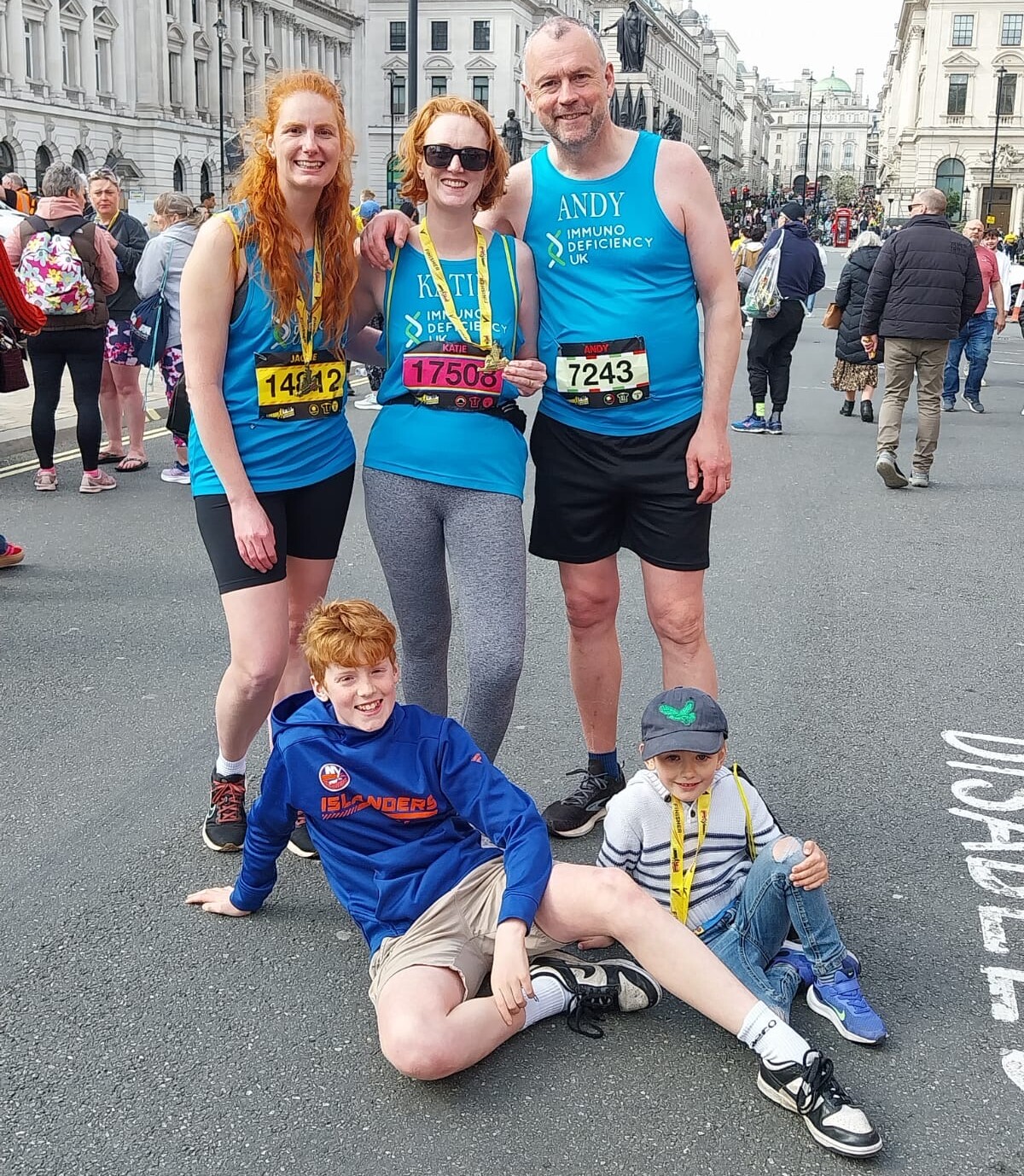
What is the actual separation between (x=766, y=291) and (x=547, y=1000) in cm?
976

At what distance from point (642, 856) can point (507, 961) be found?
541 millimetres

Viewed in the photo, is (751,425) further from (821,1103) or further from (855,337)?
(821,1103)

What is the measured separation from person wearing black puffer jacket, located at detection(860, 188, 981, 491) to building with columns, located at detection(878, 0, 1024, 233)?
8408 centimetres

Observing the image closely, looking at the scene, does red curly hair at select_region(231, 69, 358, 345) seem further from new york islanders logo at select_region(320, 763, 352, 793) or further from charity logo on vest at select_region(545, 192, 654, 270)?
new york islanders logo at select_region(320, 763, 352, 793)

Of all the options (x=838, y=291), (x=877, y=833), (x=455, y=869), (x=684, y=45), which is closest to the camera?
(x=455, y=869)

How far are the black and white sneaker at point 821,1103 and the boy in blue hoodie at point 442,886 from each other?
0.02 metres

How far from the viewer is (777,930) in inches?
115

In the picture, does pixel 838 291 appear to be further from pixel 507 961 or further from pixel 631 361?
pixel 507 961

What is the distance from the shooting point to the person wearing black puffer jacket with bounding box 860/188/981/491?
9531mm

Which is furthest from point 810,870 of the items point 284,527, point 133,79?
point 133,79

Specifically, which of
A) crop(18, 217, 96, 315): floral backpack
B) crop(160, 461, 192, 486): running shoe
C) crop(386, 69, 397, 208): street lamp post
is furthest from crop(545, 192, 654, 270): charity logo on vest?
crop(160, 461, 192, 486): running shoe

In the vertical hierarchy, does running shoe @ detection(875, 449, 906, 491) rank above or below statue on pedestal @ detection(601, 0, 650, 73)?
below

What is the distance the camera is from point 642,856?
3.05 meters

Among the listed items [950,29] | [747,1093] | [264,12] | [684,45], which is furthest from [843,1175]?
[684,45]
